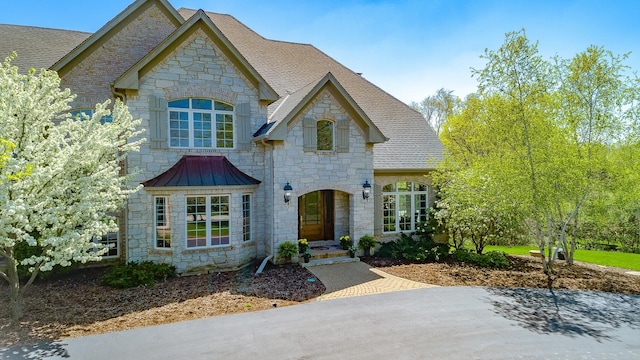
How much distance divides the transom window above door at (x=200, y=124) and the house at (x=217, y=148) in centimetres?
4

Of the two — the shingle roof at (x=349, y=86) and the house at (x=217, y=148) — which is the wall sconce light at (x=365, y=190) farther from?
the shingle roof at (x=349, y=86)

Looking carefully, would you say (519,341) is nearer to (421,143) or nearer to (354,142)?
(354,142)

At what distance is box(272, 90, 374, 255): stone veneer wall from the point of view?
12.5 metres

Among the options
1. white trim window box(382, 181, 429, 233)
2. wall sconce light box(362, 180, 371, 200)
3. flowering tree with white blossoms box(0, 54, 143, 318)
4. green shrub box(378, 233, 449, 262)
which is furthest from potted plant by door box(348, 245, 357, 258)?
flowering tree with white blossoms box(0, 54, 143, 318)

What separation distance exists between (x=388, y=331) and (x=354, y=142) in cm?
809

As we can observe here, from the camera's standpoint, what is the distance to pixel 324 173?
1324 cm

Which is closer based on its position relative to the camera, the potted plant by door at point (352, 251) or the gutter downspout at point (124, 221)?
the gutter downspout at point (124, 221)

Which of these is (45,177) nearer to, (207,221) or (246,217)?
(207,221)

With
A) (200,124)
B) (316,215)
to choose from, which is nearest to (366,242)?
(316,215)

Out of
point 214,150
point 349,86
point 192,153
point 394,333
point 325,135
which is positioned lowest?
point 394,333

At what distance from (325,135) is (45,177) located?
29.5 ft

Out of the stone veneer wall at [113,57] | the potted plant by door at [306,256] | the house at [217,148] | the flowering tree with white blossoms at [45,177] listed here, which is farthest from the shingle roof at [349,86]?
the flowering tree with white blossoms at [45,177]

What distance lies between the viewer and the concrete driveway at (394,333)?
6.28 m

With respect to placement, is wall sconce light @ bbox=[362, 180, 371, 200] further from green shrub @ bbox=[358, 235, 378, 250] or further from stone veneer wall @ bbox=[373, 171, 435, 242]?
green shrub @ bbox=[358, 235, 378, 250]
